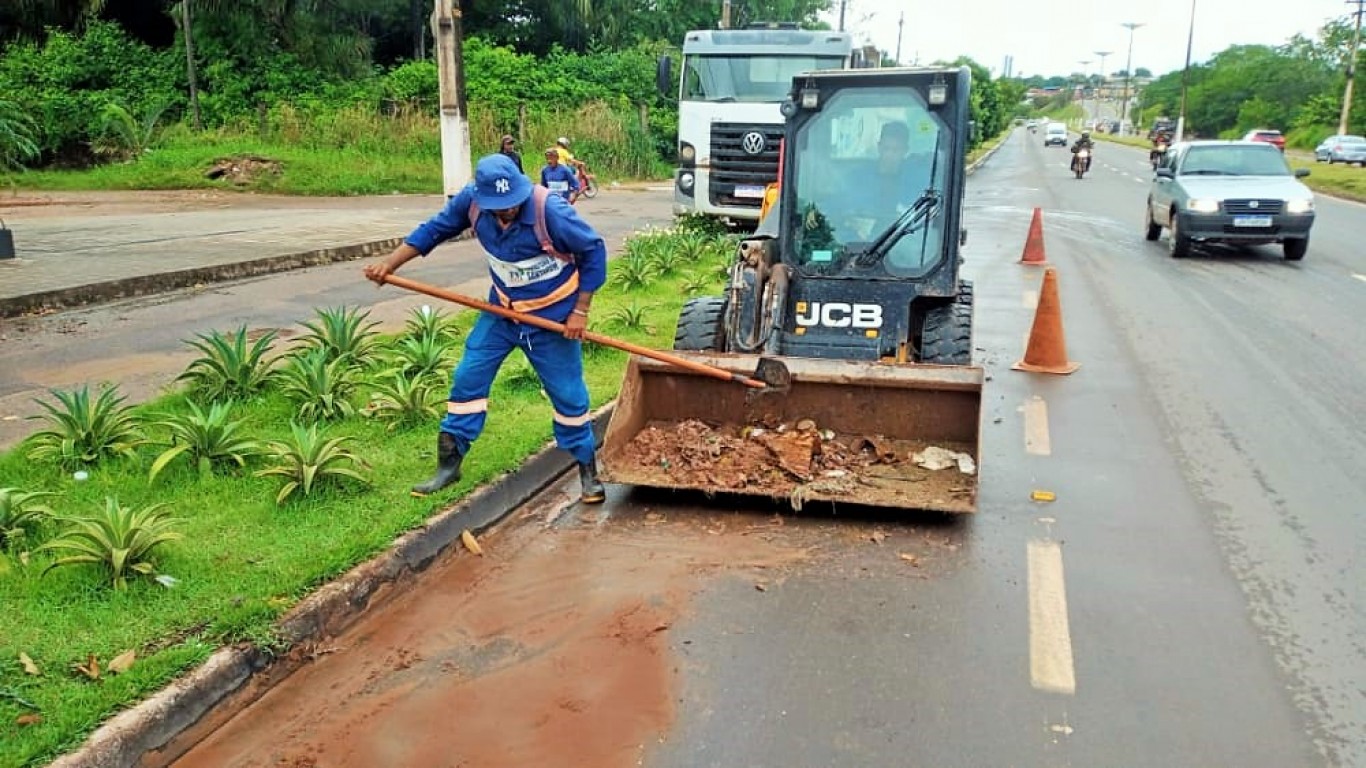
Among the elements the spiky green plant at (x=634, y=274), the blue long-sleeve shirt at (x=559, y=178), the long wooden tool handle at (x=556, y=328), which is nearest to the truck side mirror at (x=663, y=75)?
the blue long-sleeve shirt at (x=559, y=178)

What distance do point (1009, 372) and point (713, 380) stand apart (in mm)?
3432

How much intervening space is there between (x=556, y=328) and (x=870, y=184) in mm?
2745

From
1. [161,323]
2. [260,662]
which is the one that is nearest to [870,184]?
[260,662]

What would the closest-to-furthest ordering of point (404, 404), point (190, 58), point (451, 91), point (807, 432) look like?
point (807, 432) < point (404, 404) < point (451, 91) < point (190, 58)

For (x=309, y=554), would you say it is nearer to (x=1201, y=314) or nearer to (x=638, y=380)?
(x=638, y=380)

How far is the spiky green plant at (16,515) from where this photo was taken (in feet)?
14.5

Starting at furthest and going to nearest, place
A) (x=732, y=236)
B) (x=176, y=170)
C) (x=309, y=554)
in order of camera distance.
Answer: (x=176, y=170) → (x=732, y=236) → (x=309, y=554)

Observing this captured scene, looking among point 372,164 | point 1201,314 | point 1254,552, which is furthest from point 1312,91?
point 1254,552

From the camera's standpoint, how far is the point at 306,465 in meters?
5.09

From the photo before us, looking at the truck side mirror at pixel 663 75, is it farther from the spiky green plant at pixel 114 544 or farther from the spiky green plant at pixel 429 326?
the spiky green plant at pixel 114 544

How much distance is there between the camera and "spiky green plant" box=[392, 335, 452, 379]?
7250 mm

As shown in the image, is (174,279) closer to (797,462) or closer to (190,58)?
(797,462)

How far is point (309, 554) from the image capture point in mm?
4438

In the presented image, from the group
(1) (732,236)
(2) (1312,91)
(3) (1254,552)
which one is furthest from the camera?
(2) (1312,91)
